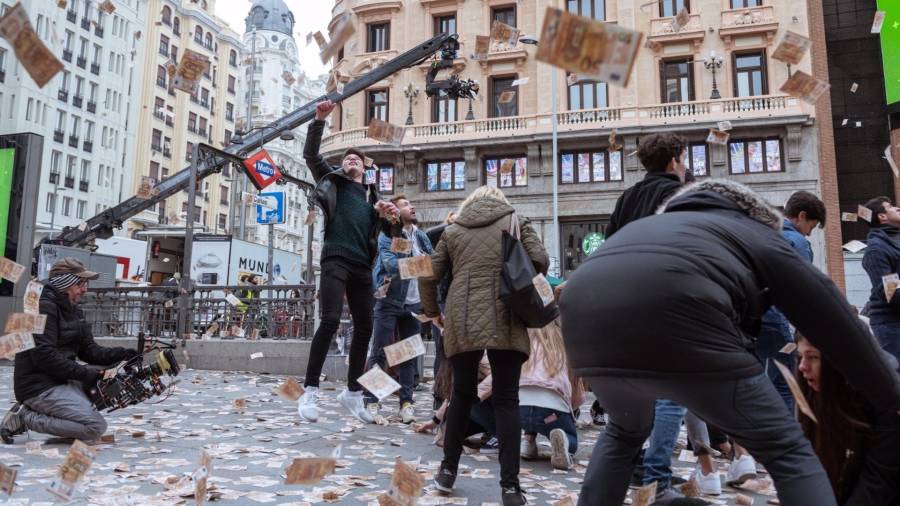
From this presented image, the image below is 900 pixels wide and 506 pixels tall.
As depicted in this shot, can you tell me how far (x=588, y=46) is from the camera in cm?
216

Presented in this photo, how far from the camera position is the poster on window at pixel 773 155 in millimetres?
25562

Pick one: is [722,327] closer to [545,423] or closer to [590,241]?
[545,423]

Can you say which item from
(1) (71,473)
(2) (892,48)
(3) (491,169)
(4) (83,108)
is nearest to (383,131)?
(1) (71,473)

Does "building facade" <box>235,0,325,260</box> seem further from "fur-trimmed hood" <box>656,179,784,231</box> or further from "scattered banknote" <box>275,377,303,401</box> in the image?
"fur-trimmed hood" <box>656,179,784,231</box>

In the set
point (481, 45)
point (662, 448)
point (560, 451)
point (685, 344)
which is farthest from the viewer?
point (481, 45)

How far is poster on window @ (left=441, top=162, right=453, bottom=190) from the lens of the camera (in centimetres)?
2948

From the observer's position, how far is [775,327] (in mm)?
4430

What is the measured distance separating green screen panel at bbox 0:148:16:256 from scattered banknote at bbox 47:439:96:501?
34.8 feet

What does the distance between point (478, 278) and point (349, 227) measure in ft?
6.52

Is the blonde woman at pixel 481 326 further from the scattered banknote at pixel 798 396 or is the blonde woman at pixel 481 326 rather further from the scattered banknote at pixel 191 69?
the scattered banknote at pixel 191 69

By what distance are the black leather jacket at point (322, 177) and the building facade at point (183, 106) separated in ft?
172

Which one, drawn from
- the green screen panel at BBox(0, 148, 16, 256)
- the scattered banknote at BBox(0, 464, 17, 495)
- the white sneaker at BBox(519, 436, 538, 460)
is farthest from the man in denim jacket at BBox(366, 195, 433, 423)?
the green screen panel at BBox(0, 148, 16, 256)

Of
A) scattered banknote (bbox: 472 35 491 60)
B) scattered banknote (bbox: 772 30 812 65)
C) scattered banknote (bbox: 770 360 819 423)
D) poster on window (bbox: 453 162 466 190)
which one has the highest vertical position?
scattered banknote (bbox: 472 35 491 60)

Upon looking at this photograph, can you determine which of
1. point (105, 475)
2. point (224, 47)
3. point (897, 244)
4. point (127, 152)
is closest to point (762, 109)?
point (897, 244)
